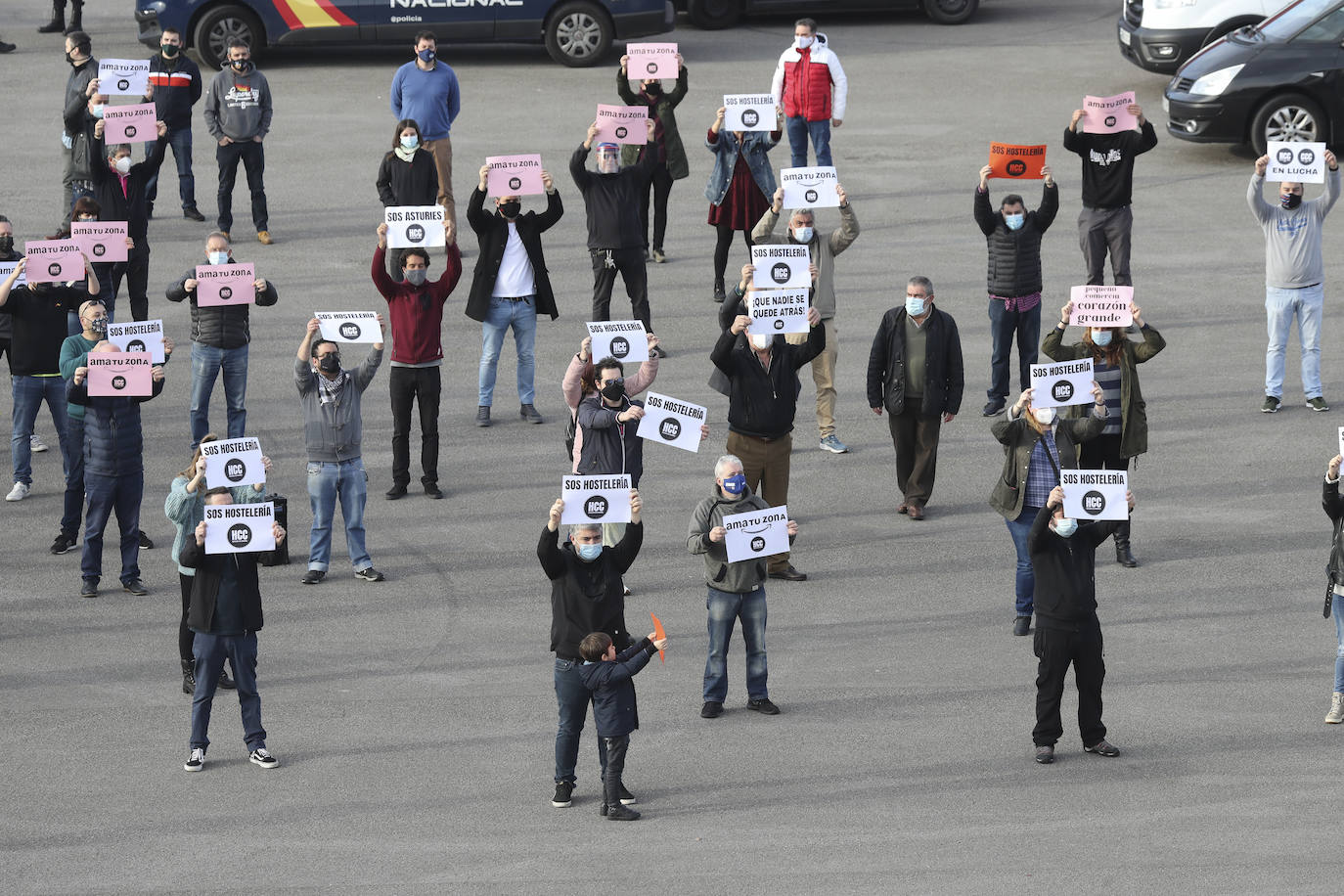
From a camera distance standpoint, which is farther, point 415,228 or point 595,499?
point 415,228

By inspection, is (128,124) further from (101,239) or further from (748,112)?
(748,112)

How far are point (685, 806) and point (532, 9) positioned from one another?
54.3ft

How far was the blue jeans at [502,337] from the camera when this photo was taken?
15.3 m

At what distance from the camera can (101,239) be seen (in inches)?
595

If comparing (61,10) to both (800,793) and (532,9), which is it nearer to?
(532,9)

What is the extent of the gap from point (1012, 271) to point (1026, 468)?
3.80m

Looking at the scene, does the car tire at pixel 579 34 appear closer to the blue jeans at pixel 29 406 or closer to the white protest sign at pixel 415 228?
the white protest sign at pixel 415 228

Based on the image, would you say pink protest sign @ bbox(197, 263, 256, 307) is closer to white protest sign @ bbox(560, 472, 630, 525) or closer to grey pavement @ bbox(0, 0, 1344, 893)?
grey pavement @ bbox(0, 0, 1344, 893)

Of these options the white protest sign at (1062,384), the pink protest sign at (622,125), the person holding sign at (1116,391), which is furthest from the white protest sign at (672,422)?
the pink protest sign at (622,125)

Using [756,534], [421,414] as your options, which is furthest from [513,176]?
[756,534]

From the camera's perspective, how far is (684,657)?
465 inches

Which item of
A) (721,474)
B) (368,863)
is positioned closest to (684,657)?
(721,474)

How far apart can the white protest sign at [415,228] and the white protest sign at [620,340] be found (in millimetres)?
2282

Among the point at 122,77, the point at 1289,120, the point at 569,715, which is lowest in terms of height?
the point at 569,715
